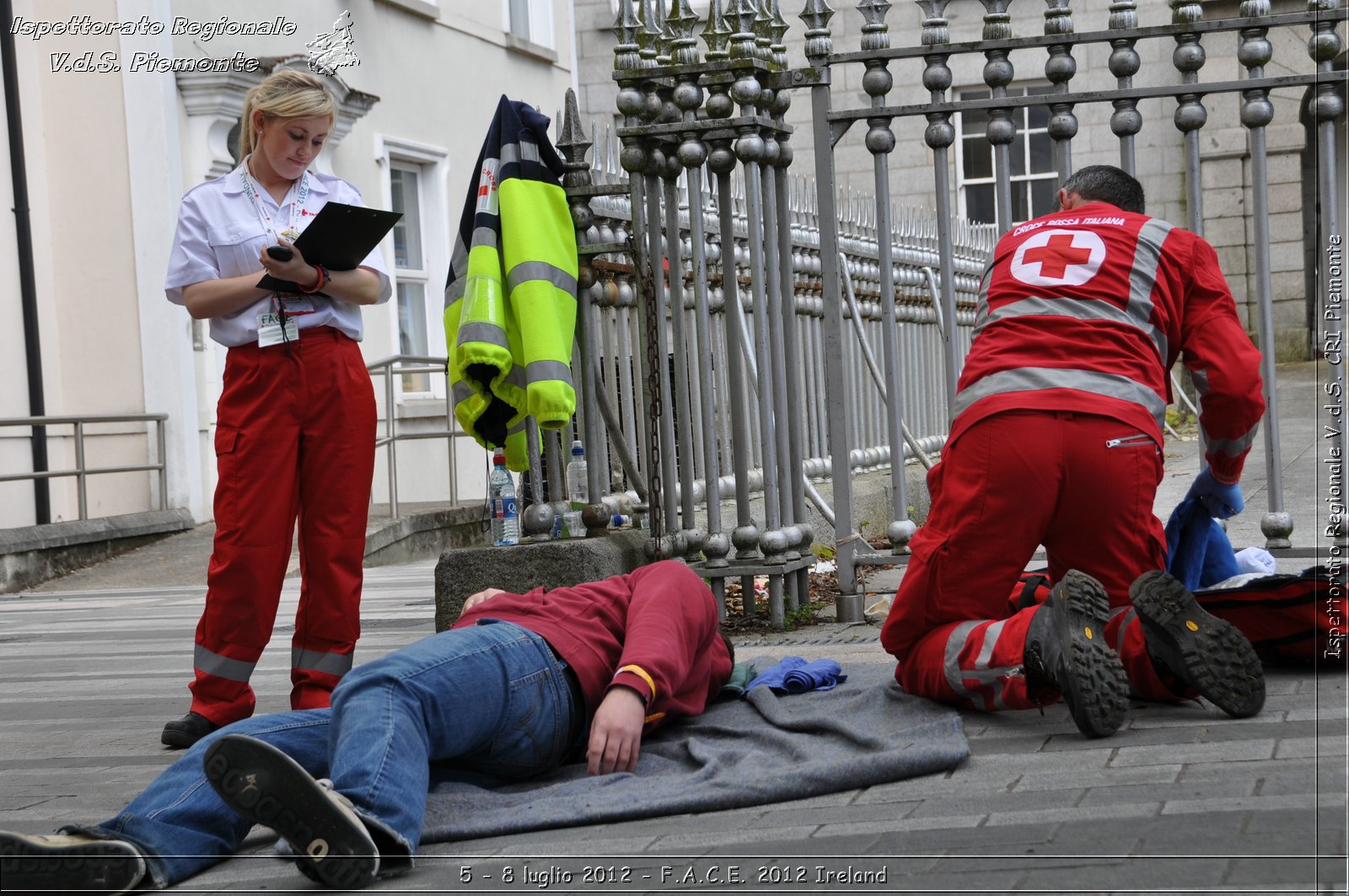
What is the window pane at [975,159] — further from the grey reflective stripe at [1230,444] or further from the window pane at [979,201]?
the grey reflective stripe at [1230,444]

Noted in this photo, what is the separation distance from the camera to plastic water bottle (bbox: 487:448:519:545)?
5770mm

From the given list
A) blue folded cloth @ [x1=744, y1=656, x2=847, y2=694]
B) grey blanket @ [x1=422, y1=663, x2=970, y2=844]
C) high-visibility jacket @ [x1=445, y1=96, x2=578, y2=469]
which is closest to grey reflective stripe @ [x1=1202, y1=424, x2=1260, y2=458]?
grey blanket @ [x1=422, y1=663, x2=970, y2=844]

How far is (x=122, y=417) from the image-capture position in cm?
1188

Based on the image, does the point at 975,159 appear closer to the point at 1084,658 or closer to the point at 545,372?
the point at 545,372

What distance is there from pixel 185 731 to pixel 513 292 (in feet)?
6.35

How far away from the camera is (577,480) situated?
6.00m

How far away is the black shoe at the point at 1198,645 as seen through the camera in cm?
354

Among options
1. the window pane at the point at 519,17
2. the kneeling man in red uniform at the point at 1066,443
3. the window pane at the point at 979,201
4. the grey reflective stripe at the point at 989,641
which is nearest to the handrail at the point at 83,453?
the window pane at the point at 519,17

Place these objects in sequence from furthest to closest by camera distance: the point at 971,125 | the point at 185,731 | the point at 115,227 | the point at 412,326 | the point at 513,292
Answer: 1. the point at 971,125
2. the point at 412,326
3. the point at 115,227
4. the point at 513,292
5. the point at 185,731

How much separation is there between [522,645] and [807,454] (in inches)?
206

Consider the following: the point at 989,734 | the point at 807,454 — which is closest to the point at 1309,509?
the point at 807,454

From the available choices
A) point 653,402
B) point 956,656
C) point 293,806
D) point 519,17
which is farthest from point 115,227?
point 293,806

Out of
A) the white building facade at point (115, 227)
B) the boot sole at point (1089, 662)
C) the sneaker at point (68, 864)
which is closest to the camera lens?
the sneaker at point (68, 864)

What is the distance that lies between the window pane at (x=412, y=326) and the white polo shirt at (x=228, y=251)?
420 inches
